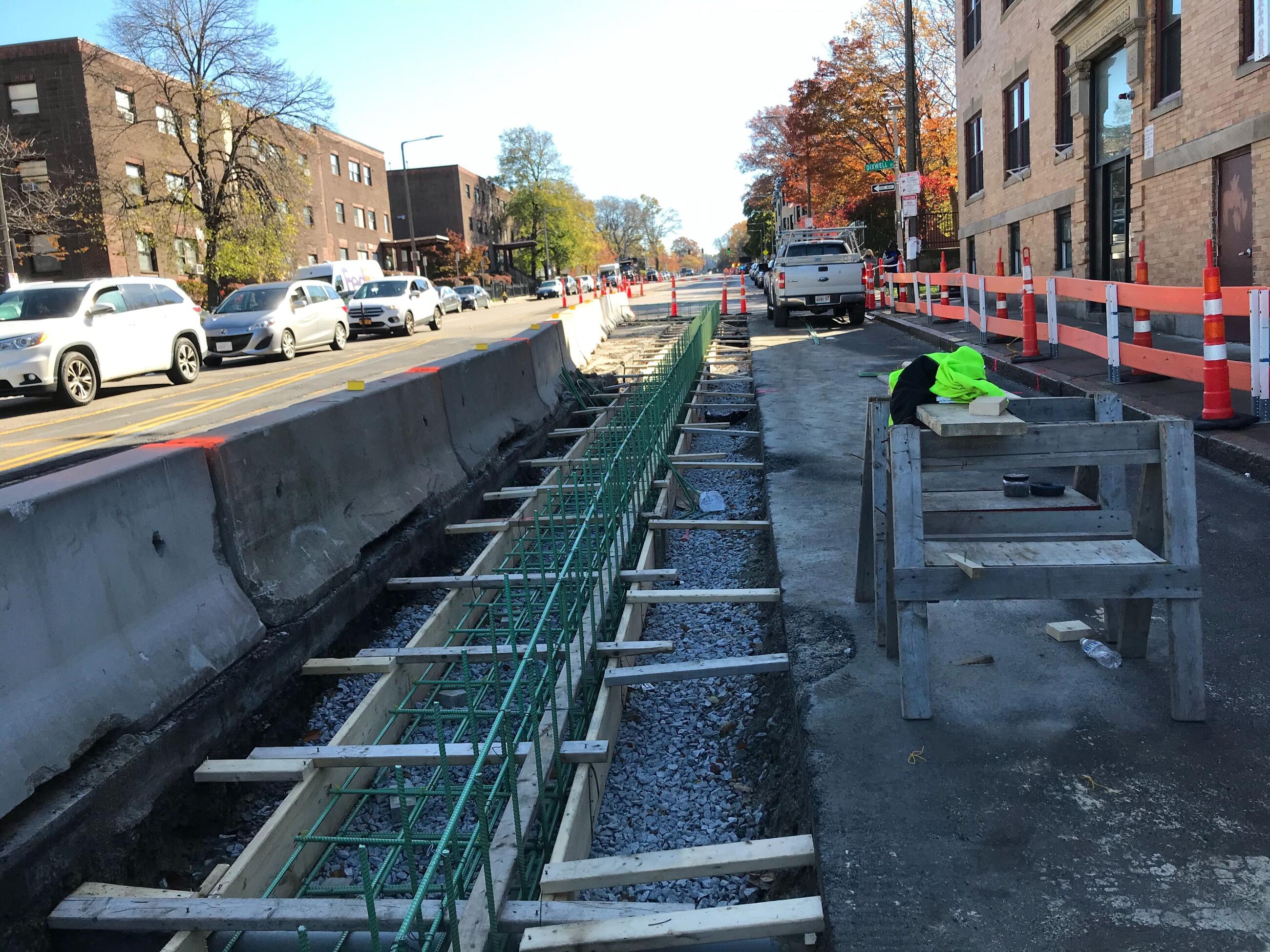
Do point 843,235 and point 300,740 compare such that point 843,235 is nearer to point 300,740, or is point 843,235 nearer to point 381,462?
point 381,462

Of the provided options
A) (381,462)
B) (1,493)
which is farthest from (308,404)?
(1,493)

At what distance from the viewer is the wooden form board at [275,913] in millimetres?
3168

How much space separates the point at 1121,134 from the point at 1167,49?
6.66ft

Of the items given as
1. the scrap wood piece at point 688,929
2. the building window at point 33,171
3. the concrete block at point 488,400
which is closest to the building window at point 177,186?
the building window at point 33,171

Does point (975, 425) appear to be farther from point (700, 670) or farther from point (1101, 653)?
point (700, 670)

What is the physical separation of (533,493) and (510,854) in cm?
520

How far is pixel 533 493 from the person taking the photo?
8.62 m

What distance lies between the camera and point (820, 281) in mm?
23281

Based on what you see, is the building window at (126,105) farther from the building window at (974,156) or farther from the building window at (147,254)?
the building window at (974,156)

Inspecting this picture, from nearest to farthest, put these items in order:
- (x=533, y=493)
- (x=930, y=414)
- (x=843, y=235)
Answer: (x=930, y=414) < (x=533, y=493) < (x=843, y=235)

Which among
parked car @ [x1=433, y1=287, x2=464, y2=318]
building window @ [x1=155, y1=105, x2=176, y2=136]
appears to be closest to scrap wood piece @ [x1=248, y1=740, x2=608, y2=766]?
parked car @ [x1=433, y1=287, x2=464, y2=318]

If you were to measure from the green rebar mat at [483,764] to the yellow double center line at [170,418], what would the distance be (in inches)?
190

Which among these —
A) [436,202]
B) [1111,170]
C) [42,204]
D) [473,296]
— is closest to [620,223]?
[436,202]

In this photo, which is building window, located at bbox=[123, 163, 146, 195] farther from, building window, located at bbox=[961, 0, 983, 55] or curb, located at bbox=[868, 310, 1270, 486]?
curb, located at bbox=[868, 310, 1270, 486]
